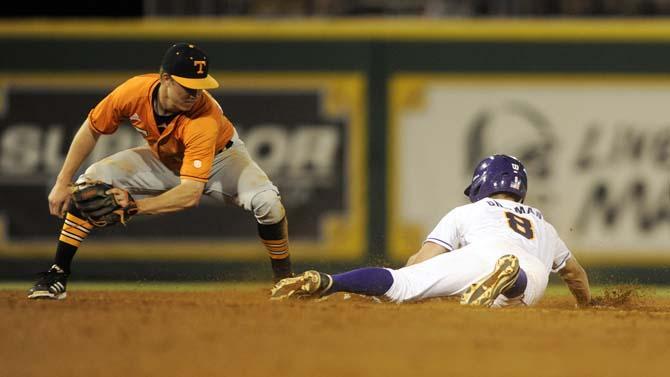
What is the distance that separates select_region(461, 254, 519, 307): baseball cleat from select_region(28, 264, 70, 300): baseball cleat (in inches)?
101

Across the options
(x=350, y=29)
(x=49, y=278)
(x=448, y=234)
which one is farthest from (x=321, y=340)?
(x=350, y=29)

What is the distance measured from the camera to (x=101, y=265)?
1105 cm

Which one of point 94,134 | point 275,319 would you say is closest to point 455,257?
point 275,319

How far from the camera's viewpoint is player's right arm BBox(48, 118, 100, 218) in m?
7.18

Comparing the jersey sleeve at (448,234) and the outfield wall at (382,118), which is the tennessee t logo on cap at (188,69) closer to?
the jersey sleeve at (448,234)

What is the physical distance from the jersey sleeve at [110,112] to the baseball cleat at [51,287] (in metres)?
0.95

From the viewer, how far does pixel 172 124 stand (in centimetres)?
711

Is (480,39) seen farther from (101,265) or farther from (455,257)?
(455,257)

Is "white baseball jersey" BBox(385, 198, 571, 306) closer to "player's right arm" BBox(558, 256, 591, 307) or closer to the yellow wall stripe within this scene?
"player's right arm" BBox(558, 256, 591, 307)

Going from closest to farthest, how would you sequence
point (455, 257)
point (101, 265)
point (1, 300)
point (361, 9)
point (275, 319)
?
point (275, 319) → point (455, 257) → point (1, 300) → point (101, 265) → point (361, 9)

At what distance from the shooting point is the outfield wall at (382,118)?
11.1 m

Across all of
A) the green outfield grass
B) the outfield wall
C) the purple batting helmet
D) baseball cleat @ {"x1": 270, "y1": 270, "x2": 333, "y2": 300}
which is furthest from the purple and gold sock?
the outfield wall

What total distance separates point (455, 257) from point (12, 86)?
6.37 metres

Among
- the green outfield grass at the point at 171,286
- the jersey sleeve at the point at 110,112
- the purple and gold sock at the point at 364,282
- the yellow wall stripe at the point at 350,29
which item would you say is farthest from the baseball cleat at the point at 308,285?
the yellow wall stripe at the point at 350,29
